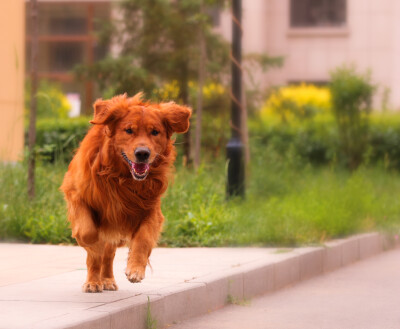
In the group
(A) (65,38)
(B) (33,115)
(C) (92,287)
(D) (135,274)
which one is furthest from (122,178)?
(A) (65,38)

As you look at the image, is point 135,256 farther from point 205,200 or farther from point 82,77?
point 82,77

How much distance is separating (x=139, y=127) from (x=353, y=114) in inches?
427

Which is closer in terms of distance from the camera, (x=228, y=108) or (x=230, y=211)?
(x=230, y=211)

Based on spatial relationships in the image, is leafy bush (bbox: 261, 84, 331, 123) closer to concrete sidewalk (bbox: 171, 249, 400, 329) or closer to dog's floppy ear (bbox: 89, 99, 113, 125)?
concrete sidewalk (bbox: 171, 249, 400, 329)

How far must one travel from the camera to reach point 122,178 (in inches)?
245

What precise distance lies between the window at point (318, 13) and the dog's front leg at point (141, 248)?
29838 mm

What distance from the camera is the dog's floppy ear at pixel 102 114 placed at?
617 centimetres

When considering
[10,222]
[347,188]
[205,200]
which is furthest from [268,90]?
[10,222]

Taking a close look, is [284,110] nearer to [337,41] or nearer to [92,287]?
[92,287]

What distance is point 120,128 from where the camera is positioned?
6.15 m

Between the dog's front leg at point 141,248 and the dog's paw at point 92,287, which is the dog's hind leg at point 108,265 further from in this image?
the dog's front leg at point 141,248

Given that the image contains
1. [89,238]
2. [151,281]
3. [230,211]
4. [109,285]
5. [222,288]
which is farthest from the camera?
[230,211]

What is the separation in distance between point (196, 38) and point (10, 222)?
10.5 meters

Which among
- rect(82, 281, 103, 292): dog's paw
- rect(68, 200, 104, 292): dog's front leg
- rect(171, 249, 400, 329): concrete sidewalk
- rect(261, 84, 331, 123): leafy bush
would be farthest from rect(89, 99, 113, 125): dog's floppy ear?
rect(261, 84, 331, 123): leafy bush
